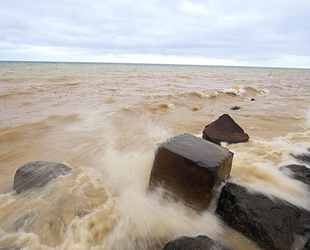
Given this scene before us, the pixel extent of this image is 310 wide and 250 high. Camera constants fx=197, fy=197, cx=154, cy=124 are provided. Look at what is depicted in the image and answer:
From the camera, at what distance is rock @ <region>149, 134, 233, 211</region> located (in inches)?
66.2

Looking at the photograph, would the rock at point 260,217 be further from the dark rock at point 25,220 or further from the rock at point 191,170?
the dark rock at point 25,220

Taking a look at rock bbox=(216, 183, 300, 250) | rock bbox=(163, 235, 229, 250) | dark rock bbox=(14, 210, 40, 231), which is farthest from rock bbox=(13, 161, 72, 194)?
rock bbox=(216, 183, 300, 250)

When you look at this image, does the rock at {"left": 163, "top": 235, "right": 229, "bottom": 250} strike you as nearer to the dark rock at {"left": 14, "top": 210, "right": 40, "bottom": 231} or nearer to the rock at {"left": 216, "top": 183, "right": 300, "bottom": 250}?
the rock at {"left": 216, "top": 183, "right": 300, "bottom": 250}

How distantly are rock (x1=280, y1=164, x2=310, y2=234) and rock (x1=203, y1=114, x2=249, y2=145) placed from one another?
1019 millimetres

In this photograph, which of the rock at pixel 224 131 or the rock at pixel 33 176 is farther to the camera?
the rock at pixel 224 131

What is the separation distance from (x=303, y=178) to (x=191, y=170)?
139 cm

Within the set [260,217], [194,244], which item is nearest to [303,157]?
[260,217]

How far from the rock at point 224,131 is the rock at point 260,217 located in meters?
1.57

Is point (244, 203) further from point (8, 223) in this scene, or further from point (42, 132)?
point (42, 132)

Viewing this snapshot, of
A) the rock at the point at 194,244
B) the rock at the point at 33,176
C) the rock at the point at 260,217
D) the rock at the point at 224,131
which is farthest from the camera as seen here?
the rock at the point at 224,131

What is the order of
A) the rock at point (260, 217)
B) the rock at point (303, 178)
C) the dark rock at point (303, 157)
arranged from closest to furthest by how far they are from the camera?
the rock at point (260, 217) → the rock at point (303, 178) → the dark rock at point (303, 157)

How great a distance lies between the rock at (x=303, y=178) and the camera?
1.62m

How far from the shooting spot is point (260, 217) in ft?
5.14

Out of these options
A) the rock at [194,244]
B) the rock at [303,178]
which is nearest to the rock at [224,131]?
the rock at [303,178]
